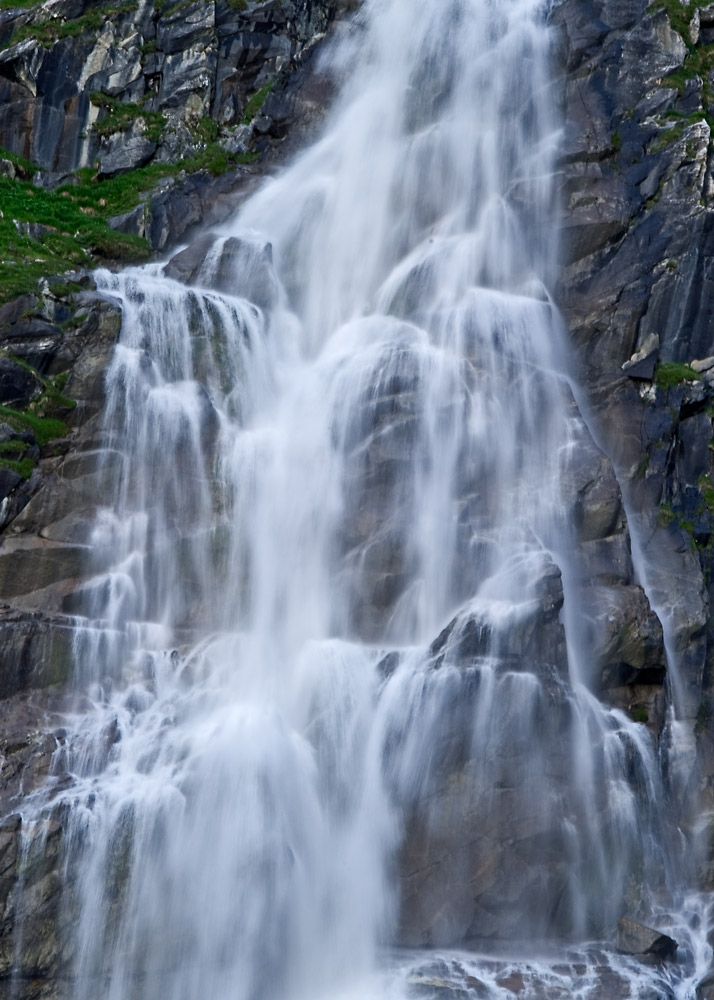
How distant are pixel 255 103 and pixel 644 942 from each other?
26247 millimetres

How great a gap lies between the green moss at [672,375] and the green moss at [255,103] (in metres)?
16.7

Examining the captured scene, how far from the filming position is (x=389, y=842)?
13961 mm

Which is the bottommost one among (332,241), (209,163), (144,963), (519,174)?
(144,963)

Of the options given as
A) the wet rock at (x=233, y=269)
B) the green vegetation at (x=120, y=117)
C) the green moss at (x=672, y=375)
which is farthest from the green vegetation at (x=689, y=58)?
the green vegetation at (x=120, y=117)

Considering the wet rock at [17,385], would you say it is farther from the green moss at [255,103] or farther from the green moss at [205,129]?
the green moss at [255,103]

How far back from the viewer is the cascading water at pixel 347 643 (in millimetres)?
13023

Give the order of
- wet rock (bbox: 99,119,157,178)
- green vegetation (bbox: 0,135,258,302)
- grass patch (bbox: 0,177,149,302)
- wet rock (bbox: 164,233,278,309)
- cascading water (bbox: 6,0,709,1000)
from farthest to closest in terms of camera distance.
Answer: wet rock (bbox: 99,119,157,178), grass patch (bbox: 0,177,149,302), green vegetation (bbox: 0,135,258,302), wet rock (bbox: 164,233,278,309), cascading water (bbox: 6,0,709,1000)

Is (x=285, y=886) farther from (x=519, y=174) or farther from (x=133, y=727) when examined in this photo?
(x=519, y=174)

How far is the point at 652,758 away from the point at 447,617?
3.84 m

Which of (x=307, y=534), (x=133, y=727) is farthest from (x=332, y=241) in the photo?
(x=133, y=727)

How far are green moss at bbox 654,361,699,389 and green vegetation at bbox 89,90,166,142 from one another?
729 inches

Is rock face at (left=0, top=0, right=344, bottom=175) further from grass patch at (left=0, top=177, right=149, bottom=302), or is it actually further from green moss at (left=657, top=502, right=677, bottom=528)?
green moss at (left=657, top=502, right=677, bottom=528)

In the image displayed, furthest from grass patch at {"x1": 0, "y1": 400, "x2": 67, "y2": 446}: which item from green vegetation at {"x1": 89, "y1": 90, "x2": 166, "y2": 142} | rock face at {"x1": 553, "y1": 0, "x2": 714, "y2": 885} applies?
green vegetation at {"x1": 89, "y1": 90, "x2": 166, "y2": 142}

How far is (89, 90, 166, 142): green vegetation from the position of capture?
101 feet
